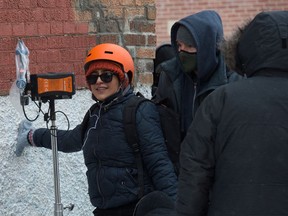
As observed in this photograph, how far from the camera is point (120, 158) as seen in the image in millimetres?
3996

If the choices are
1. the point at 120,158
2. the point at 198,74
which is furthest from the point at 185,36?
the point at 120,158

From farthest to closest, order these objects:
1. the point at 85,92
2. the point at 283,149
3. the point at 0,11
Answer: the point at 85,92
the point at 0,11
the point at 283,149

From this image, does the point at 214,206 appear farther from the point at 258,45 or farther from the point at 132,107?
the point at 132,107

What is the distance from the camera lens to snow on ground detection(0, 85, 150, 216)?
502cm

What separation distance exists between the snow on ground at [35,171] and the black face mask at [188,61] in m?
1.39

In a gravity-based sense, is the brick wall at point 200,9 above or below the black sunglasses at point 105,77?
below

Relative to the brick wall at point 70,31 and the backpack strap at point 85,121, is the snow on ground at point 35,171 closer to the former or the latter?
the brick wall at point 70,31

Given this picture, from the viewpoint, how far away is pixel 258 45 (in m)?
2.92

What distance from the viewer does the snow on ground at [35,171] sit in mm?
5020

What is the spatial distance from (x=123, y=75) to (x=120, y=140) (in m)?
0.40

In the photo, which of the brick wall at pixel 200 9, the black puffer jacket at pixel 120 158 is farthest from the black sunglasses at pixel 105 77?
the brick wall at pixel 200 9

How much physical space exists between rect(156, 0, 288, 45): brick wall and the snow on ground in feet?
23.6

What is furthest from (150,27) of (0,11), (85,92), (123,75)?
(123,75)

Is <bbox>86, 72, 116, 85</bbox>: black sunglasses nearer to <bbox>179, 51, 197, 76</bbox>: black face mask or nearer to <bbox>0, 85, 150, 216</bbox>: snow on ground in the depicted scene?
<bbox>179, 51, 197, 76</bbox>: black face mask
